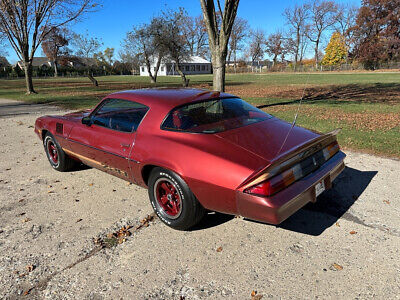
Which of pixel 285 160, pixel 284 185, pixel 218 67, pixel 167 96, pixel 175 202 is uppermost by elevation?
pixel 218 67

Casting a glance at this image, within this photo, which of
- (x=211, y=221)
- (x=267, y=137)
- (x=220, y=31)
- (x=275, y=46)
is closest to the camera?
(x=267, y=137)

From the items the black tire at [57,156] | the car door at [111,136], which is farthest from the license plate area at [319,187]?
the black tire at [57,156]

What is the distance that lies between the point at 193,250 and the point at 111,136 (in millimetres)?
1718

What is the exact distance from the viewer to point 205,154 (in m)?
2.61

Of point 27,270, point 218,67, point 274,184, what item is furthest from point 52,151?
point 218,67

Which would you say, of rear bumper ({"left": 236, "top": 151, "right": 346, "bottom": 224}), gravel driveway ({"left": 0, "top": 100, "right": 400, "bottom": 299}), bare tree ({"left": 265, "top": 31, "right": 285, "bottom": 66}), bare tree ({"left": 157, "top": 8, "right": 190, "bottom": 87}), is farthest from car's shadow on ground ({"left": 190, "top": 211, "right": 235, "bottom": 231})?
bare tree ({"left": 265, "top": 31, "right": 285, "bottom": 66})

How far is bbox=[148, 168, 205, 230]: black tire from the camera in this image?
8.95 ft

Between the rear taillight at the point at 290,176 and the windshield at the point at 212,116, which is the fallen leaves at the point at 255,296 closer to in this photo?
the rear taillight at the point at 290,176

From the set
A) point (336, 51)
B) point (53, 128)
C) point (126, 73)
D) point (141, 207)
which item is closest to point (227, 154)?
point (141, 207)

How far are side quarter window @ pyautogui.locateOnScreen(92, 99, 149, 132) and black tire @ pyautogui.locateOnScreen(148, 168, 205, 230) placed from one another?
711 millimetres

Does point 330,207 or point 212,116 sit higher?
point 212,116

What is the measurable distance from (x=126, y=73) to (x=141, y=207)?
305 feet

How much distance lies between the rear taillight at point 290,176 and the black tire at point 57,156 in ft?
11.1

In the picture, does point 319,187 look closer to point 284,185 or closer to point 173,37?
point 284,185
